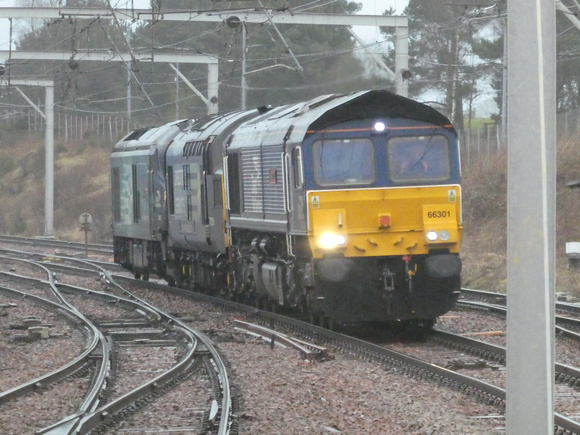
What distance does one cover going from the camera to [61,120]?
8094 cm

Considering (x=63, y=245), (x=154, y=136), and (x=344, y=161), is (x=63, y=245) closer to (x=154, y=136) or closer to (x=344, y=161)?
(x=154, y=136)

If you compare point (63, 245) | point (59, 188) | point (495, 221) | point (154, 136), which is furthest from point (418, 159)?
point (59, 188)

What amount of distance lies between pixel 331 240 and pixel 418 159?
164 cm

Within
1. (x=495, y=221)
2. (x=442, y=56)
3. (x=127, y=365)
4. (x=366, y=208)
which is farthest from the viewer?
(x=442, y=56)

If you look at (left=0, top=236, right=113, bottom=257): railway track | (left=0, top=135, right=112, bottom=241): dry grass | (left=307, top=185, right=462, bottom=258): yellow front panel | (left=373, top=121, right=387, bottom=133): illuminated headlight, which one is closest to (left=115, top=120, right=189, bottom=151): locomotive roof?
(left=373, top=121, right=387, bottom=133): illuminated headlight

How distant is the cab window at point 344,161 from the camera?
46.9 ft

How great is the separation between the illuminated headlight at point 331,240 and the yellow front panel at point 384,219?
0.06 feet

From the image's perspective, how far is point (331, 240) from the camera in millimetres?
14102

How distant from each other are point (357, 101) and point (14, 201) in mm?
56973

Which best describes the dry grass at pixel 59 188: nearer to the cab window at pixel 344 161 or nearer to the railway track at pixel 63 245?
the railway track at pixel 63 245

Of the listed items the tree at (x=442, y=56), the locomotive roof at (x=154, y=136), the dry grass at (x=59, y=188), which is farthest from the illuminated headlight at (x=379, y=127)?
the dry grass at (x=59, y=188)

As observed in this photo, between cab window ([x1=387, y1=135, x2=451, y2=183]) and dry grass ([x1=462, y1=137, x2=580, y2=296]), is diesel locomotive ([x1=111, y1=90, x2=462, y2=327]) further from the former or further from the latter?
dry grass ([x1=462, y1=137, x2=580, y2=296])

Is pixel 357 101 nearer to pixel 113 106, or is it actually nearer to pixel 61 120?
pixel 113 106

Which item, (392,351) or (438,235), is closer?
(392,351)
